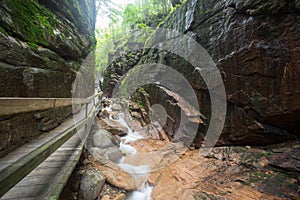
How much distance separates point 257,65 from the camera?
14.0ft

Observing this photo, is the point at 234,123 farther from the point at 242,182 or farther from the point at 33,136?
the point at 33,136

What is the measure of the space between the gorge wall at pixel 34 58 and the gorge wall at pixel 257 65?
209 inches

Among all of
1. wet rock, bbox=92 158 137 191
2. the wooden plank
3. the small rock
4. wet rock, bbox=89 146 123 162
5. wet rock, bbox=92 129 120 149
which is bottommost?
the small rock

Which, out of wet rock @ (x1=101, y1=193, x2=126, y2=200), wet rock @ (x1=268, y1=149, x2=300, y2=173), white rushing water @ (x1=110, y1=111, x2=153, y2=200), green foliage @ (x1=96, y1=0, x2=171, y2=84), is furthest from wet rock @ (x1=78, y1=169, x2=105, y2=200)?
green foliage @ (x1=96, y1=0, x2=171, y2=84)

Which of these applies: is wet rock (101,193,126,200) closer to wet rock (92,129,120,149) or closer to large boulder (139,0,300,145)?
wet rock (92,129,120,149)

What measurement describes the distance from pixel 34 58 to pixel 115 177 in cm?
366

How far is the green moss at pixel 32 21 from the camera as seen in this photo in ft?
9.49

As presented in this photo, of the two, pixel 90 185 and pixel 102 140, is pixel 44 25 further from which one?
pixel 90 185

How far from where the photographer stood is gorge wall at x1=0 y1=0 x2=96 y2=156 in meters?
2.59

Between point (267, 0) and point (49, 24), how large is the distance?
244 inches

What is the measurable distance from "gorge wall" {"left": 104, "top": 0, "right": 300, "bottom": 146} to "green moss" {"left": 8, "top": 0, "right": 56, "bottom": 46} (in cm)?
548

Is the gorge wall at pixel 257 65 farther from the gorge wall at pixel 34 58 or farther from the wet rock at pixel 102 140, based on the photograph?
the gorge wall at pixel 34 58

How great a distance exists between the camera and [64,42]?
15.6 ft

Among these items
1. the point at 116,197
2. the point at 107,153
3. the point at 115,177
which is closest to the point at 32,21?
the point at 107,153
